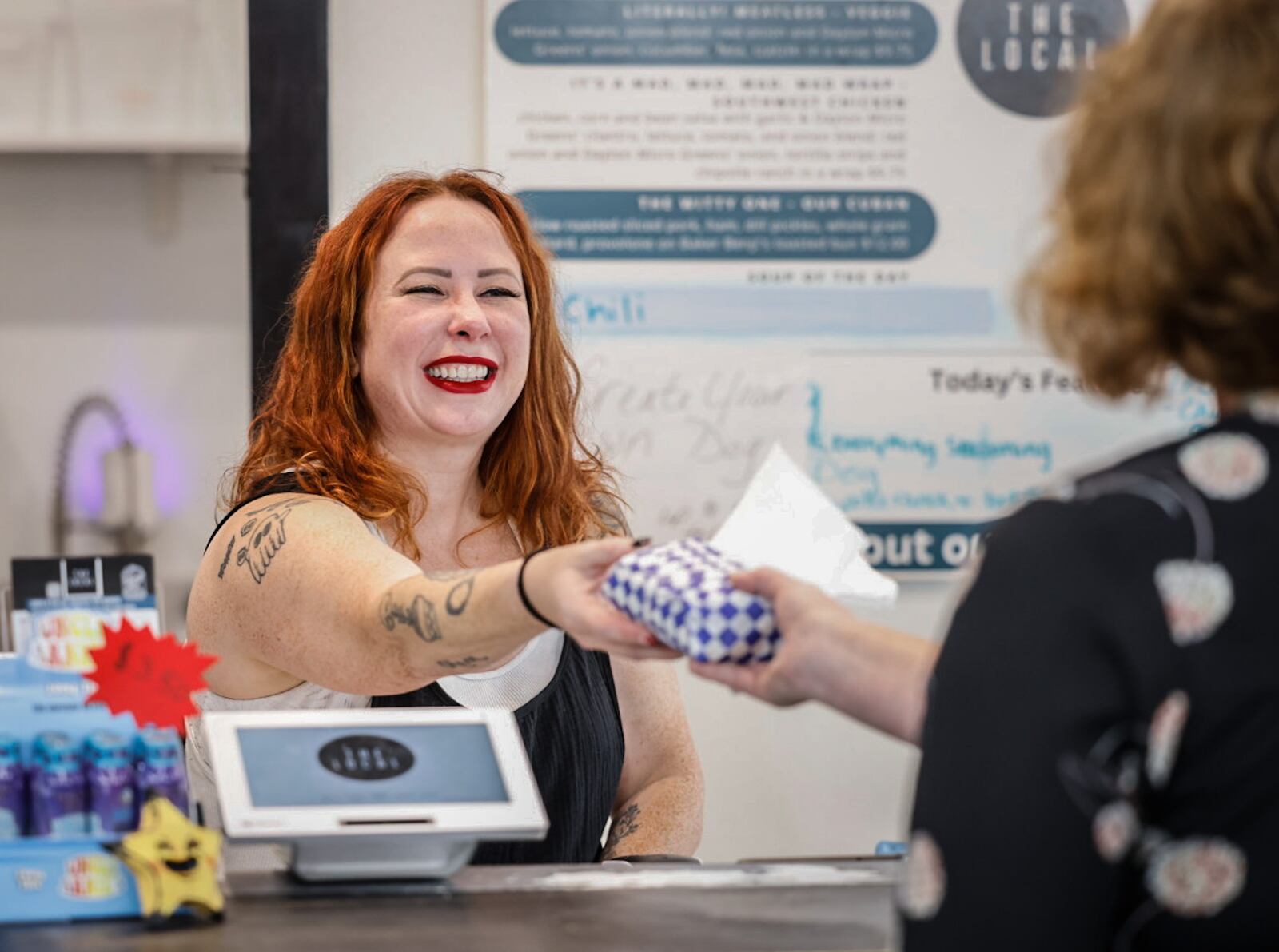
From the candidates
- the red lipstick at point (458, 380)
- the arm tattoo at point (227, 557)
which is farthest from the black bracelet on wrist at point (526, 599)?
the red lipstick at point (458, 380)

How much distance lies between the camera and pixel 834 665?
117cm

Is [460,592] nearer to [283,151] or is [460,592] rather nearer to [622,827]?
[622,827]

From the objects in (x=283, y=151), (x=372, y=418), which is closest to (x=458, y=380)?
(x=372, y=418)

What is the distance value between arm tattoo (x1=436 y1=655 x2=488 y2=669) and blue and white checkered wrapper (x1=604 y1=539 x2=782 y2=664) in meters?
0.27

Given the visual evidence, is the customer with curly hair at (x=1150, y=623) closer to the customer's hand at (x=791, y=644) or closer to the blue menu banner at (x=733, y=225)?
the customer's hand at (x=791, y=644)

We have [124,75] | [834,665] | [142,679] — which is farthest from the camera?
[124,75]

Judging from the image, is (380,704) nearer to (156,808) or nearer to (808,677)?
(156,808)

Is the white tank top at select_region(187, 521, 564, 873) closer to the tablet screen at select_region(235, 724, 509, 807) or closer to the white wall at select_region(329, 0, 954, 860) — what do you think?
the tablet screen at select_region(235, 724, 509, 807)

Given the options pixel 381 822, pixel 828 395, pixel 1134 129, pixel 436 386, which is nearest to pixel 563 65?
pixel 828 395

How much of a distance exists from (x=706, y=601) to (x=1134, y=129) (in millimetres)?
588

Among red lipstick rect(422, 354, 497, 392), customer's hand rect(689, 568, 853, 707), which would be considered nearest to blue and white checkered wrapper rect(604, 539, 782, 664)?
customer's hand rect(689, 568, 853, 707)

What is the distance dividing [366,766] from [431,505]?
747 millimetres

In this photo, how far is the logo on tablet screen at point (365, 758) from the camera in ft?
4.92

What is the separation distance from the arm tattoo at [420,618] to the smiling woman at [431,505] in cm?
5
